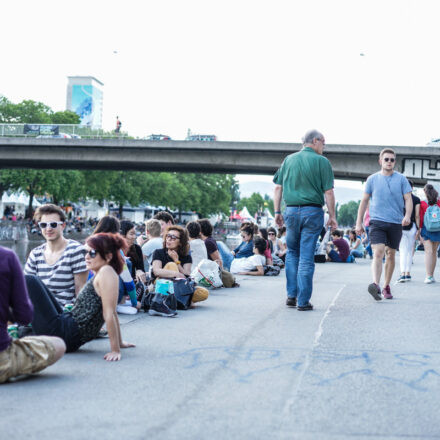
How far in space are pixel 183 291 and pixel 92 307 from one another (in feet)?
11.1

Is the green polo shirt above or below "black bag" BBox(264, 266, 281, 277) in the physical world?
above

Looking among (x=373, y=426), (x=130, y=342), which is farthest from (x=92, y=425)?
(x=130, y=342)

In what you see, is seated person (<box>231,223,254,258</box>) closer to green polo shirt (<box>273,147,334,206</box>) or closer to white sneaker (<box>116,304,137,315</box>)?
green polo shirt (<box>273,147,334,206</box>)

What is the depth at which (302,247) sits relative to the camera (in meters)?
8.59

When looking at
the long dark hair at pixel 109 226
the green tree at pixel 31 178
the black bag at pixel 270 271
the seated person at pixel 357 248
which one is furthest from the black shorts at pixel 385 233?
the green tree at pixel 31 178

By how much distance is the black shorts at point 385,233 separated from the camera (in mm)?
9609

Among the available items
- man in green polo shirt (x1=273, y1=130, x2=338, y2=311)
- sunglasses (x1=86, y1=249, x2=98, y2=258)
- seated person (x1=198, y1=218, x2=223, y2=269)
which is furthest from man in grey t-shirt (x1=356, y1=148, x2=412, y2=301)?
sunglasses (x1=86, y1=249, x2=98, y2=258)

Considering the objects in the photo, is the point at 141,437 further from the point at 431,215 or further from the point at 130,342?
the point at 431,215

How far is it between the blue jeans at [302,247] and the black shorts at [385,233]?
48.6 inches

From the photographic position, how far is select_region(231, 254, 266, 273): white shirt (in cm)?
1541

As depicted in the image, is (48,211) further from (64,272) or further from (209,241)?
(209,241)

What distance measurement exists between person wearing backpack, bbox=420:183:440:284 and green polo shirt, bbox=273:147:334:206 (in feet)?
15.4

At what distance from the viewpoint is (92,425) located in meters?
3.62

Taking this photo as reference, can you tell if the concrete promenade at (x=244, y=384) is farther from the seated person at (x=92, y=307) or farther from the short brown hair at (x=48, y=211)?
the short brown hair at (x=48, y=211)
